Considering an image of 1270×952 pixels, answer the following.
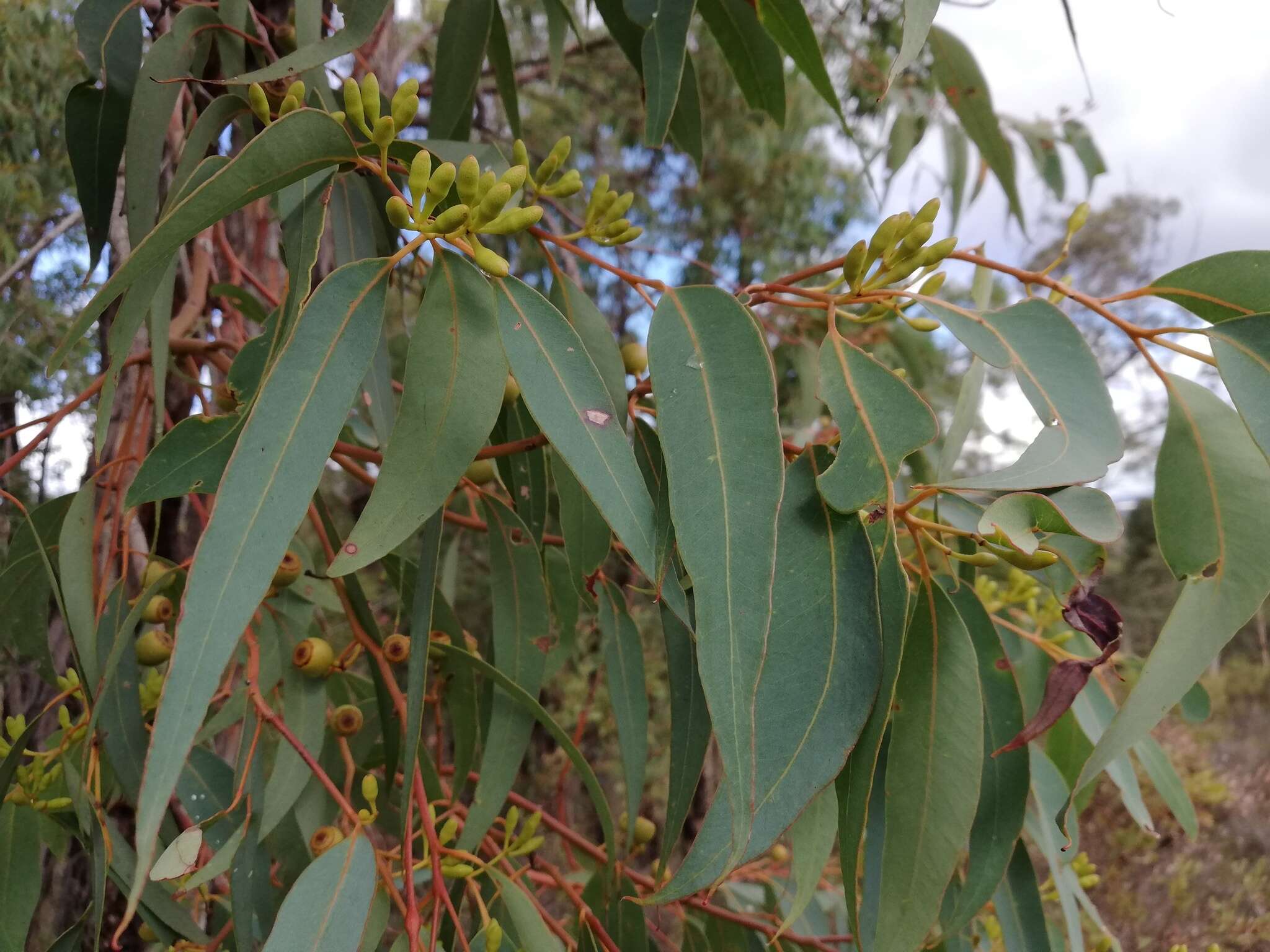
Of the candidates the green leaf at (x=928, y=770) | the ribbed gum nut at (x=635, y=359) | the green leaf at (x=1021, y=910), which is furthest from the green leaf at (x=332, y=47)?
the green leaf at (x=1021, y=910)

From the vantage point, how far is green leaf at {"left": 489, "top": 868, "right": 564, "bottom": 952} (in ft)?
2.45

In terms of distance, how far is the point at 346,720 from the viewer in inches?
32.7

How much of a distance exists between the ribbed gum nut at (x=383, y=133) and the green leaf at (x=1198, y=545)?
480 mm

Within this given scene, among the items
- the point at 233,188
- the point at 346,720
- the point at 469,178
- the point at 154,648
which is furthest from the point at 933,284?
the point at 154,648

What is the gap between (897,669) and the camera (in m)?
0.51

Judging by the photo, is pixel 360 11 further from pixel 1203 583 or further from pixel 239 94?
pixel 1203 583

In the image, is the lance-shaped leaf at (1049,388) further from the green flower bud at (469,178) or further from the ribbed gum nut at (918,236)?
the green flower bud at (469,178)

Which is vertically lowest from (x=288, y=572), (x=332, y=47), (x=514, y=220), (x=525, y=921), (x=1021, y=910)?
(x=1021, y=910)

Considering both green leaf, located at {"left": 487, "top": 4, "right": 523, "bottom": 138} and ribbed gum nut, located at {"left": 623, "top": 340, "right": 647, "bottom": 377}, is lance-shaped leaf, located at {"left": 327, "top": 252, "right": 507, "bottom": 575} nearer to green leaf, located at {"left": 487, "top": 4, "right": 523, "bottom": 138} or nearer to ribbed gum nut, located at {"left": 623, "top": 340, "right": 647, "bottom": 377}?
ribbed gum nut, located at {"left": 623, "top": 340, "right": 647, "bottom": 377}

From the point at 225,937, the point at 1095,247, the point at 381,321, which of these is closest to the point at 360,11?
the point at 381,321

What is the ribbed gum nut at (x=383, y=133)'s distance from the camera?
506 millimetres

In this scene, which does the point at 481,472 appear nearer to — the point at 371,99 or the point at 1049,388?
the point at 371,99

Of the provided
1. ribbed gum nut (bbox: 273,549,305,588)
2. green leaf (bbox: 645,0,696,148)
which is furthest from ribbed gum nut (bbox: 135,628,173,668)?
green leaf (bbox: 645,0,696,148)

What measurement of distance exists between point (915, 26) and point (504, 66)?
0.66 meters
